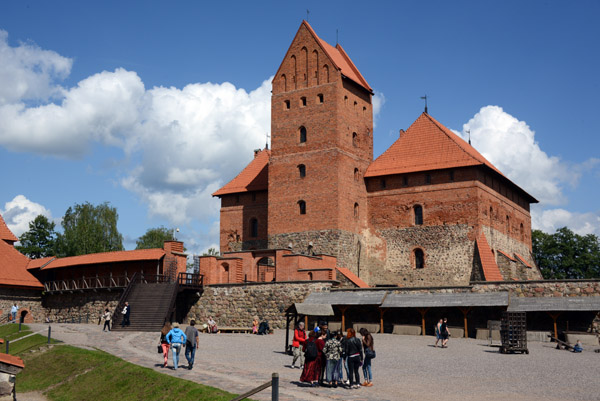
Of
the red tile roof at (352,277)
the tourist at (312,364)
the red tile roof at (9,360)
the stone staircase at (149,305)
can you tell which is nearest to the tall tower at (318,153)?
the red tile roof at (352,277)

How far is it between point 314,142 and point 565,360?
2239 centimetres

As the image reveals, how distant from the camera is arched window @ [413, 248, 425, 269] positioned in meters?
37.4

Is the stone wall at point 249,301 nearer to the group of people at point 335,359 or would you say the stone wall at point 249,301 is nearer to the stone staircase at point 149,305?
the stone staircase at point 149,305

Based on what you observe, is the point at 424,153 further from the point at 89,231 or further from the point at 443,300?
the point at 89,231

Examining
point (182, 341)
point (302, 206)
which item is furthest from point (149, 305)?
point (182, 341)

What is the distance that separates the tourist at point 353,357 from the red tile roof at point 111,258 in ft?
75.3

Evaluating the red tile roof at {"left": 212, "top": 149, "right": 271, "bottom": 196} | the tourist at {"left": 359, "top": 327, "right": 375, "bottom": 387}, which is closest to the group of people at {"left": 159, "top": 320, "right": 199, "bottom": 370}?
the tourist at {"left": 359, "top": 327, "right": 375, "bottom": 387}

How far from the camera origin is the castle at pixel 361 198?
118 feet

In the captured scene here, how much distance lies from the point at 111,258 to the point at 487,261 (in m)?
21.3

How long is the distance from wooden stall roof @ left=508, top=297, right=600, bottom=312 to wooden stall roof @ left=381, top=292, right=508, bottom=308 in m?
0.63

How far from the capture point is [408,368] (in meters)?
17.3

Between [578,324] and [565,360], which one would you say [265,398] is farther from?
[578,324]

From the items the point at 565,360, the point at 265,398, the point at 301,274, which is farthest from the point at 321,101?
the point at 265,398

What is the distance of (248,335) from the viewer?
92.9ft
